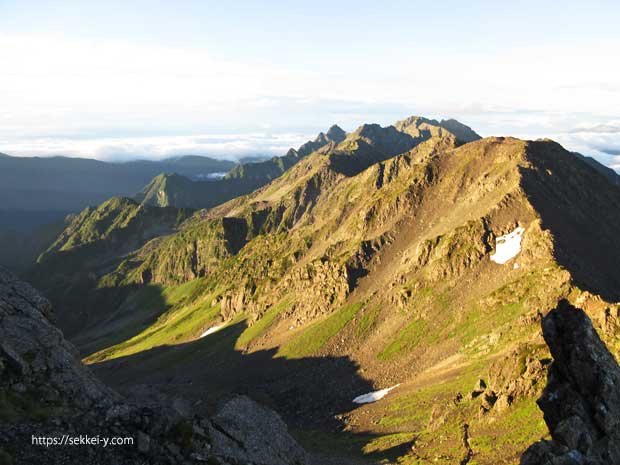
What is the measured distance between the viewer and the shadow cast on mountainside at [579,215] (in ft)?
401

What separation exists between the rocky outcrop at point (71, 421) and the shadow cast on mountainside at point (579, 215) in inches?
3617

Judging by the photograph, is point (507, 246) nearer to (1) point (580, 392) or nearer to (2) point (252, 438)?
(2) point (252, 438)

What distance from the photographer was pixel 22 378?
4338 cm

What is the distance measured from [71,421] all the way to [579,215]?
15019 centimetres

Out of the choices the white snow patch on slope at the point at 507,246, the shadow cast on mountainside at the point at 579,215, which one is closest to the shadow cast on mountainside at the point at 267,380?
the white snow patch on slope at the point at 507,246

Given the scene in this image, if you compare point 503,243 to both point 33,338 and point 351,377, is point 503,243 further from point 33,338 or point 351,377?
point 33,338

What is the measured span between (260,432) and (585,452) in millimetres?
37940

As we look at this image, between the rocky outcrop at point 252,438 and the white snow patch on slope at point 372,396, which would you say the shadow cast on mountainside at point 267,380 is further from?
the rocky outcrop at point 252,438

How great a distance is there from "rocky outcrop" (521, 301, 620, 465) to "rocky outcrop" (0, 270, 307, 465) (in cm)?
2507

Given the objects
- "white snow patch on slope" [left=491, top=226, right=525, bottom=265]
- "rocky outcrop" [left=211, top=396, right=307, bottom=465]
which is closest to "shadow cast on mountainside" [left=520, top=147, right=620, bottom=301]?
"white snow patch on slope" [left=491, top=226, right=525, bottom=265]

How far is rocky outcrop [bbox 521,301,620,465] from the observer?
36062 mm

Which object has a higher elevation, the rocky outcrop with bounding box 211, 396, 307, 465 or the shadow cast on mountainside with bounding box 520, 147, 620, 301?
the shadow cast on mountainside with bounding box 520, 147, 620, 301

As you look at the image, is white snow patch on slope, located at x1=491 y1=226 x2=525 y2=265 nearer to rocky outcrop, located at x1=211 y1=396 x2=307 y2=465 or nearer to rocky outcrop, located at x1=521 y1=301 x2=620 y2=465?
rocky outcrop, located at x1=211 y1=396 x2=307 y2=465

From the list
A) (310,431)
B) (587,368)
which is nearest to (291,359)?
(310,431)
